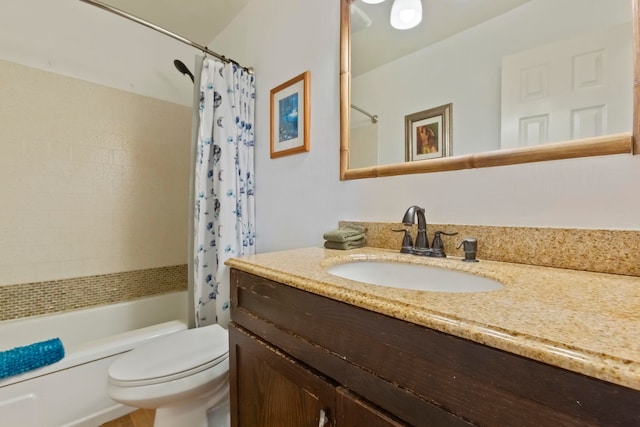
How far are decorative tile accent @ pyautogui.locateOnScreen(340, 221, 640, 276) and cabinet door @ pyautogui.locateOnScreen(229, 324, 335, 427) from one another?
58cm

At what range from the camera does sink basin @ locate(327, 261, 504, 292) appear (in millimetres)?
724

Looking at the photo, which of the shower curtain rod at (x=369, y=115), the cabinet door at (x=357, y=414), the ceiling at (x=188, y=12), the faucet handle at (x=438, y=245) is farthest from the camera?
the ceiling at (x=188, y=12)

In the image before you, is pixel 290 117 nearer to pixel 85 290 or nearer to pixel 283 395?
pixel 283 395

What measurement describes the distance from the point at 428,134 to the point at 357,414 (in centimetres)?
86

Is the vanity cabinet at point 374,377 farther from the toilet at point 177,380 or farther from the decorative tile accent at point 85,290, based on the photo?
the decorative tile accent at point 85,290

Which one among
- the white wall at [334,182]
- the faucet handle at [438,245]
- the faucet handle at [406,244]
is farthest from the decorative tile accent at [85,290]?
the faucet handle at [438,245]

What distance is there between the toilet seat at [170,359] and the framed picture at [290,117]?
3.11 ft

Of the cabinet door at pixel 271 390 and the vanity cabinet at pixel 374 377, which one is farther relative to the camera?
the cabinet door at pixel 271 390

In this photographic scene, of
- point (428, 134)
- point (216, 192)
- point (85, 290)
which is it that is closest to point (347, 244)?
point (428, 134)

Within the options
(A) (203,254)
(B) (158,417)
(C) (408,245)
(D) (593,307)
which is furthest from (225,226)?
(D) (593,307)

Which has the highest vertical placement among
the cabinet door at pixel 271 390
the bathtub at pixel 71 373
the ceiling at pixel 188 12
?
the ceiling at pixel 188 12

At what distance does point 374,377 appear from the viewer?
0.50 metres

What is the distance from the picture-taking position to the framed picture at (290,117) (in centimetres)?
136

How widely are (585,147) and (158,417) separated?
1566 mm
